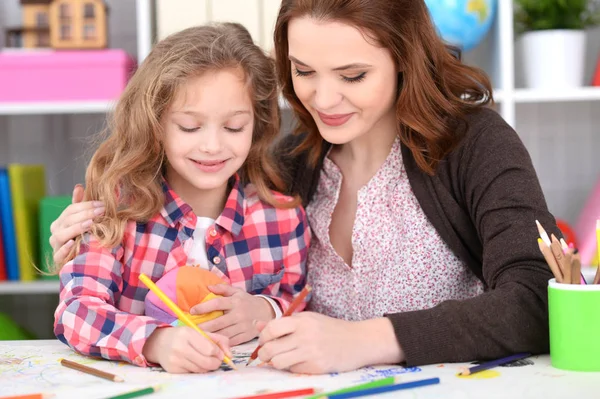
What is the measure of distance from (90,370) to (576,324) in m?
0.60

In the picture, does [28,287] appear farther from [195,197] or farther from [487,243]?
[487,243]

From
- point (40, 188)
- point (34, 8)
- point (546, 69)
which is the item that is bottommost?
point (40, 188)

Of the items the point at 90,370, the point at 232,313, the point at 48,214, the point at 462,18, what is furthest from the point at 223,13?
the point at 90,370

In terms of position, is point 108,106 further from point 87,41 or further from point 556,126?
point 556,126

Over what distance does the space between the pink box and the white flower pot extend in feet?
3.73

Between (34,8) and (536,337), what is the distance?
5.91 feet

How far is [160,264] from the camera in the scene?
1.30m

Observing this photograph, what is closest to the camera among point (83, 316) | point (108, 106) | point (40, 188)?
point (83, 316)

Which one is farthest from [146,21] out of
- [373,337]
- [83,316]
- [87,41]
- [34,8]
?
[373,337]

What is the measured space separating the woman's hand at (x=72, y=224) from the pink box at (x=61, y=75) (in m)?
0.97

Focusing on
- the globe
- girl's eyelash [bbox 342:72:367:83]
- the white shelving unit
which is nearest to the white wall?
the white shelving unit

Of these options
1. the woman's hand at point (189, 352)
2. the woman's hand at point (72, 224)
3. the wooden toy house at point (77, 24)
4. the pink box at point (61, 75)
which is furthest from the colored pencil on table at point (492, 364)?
the wooden toy house at point (77, 24)

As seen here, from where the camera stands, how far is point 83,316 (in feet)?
3.69

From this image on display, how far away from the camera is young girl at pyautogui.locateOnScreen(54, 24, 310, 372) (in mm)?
1218
